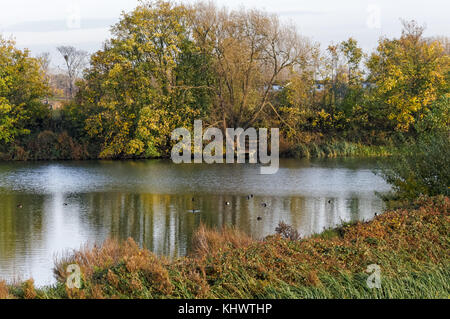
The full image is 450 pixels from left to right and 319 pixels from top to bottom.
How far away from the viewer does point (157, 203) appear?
19.3 meters

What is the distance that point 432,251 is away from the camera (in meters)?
9.38

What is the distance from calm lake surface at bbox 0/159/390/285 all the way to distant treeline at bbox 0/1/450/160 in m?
4.40

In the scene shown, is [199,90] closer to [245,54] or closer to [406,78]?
[245,54]

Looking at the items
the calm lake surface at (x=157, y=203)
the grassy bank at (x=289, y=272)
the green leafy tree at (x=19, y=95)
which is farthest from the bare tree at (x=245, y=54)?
the grassy bank at (x=289, y=272)

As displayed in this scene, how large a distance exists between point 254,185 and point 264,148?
1222 centimetres

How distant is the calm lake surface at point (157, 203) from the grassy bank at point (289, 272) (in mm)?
2327

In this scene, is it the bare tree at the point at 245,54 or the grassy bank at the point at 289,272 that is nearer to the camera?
the grassy bank at the point at 289,272

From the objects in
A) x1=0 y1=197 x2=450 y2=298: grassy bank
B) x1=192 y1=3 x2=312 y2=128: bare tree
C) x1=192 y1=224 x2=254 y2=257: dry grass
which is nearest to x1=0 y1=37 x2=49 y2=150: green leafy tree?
x1=192 y1=3 x2=312 y2=128: bare tree

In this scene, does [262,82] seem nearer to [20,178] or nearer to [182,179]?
[182,179]

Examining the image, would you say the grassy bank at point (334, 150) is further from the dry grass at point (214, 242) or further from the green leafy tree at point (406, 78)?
the dry grass at point (214, 242)

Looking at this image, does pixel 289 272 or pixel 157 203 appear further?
pixel 157 203

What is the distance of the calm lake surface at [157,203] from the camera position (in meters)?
13.9

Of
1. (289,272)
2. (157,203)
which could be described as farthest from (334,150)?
(289,272)

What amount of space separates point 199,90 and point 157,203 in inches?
659
